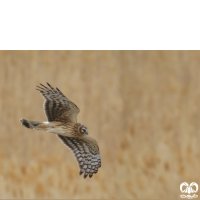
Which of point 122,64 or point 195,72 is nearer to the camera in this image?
point 195,72

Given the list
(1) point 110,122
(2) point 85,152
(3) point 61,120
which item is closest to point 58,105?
(3) point 61,120

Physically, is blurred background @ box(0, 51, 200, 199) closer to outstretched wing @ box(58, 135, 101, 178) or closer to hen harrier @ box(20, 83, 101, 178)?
outstretched wing @ box(58, 135, 101, 178)

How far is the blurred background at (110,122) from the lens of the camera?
6.57 meters

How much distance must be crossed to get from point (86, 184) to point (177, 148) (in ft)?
5.59

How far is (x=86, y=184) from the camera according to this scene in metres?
6.77

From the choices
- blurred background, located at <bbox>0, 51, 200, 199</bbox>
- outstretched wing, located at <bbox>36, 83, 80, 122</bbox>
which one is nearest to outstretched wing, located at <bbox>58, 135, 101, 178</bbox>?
outstretched wing, located at <bbox>36, 83, 80, 122</bbox>

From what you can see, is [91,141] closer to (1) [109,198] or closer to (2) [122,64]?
(1) [109,198]

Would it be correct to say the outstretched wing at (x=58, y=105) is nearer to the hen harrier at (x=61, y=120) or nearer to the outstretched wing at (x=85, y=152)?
the hen harrier at (x=61, y=120)

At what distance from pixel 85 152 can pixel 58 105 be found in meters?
0.59

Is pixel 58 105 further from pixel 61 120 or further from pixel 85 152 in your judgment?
pixel 85 152

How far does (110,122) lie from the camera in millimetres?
7082

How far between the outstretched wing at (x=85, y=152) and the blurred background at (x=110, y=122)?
8.42 feet

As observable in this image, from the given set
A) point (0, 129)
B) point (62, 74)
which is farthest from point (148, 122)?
point (0, 129)

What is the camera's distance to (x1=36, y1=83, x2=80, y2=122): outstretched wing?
3686mm
